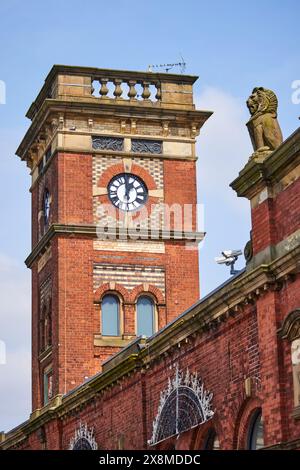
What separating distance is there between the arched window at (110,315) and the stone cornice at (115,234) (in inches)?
95.8

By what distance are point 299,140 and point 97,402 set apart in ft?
54.6

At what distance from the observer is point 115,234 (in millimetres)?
48062

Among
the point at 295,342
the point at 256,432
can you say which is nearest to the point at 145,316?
the point at 256,432

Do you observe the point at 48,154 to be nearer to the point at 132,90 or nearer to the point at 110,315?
the point at 132,90

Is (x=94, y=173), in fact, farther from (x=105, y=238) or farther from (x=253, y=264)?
(x=253, y=264)

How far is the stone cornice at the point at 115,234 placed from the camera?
4756cm

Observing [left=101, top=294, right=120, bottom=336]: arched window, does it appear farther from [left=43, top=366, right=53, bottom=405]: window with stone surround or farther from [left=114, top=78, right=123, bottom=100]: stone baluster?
[left=114, top=78, right=123, bottom=100]: stone baluster

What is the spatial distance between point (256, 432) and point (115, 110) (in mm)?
24220

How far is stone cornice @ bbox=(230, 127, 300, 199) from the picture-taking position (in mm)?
24506

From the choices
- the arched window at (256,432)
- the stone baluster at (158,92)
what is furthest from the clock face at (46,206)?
the arched window at (256,432)

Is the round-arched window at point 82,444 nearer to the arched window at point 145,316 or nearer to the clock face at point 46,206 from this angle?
the arched window at point 145,316

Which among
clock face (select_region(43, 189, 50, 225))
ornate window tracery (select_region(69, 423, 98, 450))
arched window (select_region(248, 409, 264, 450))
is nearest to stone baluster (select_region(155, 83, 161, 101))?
clock face (select_region(43, 189, 50, 225))

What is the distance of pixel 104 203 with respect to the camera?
A: 48.3 meters
